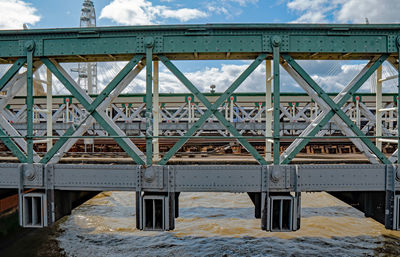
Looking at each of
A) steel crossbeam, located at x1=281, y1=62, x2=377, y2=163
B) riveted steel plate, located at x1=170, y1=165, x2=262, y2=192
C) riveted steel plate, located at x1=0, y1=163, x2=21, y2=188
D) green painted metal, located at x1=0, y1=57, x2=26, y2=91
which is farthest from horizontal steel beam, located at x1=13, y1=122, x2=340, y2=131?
riveted steel plate, located at x1=0, y1=163, x2=21, y2=188

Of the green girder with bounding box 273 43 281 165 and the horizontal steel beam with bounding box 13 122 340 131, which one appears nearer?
the green girder with bounding box 273 43 281 165

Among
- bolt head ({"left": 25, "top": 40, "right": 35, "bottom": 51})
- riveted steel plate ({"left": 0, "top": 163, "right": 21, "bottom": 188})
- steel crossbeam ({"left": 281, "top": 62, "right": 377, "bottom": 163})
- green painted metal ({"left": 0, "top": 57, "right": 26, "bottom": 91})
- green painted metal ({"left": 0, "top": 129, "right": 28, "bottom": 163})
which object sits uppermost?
bolt head ({"left": 25, "top": 40, "right": 35, "bottom": 51})

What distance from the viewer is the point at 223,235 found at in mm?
10055

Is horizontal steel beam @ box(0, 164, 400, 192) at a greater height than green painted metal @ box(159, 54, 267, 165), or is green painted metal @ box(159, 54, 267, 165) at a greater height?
green painted metal @ box(159, 54, 267, 165)

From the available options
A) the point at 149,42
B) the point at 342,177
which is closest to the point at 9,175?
the point at 149,42

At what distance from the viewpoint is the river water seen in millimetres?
8820

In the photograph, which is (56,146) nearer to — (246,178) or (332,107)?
(246,178)

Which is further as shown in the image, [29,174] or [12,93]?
[12,93]

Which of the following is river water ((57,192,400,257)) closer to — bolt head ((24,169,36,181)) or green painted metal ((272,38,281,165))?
bolt head ((24,169,36,181))

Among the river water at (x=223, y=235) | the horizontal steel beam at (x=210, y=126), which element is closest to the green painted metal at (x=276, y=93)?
the river water at (x=223, y=235)

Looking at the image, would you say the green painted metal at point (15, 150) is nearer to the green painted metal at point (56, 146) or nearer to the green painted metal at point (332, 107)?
the green painted metal at point (56, 146)

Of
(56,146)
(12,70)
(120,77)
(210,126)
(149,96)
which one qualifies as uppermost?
(12,70)

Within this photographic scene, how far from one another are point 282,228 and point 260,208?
24.9 inches

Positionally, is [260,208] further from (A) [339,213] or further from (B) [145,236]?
(A) [339,213]
